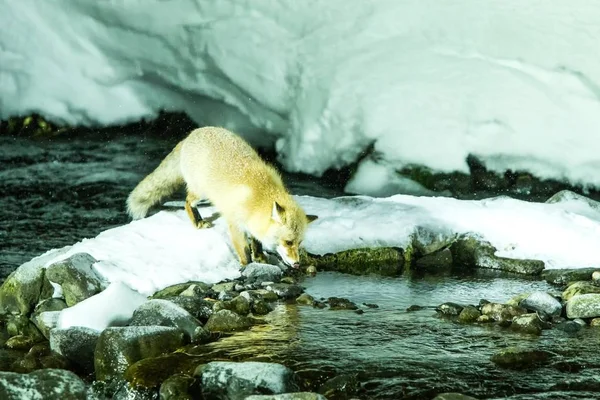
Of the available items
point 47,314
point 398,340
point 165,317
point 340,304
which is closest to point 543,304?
point 398,340

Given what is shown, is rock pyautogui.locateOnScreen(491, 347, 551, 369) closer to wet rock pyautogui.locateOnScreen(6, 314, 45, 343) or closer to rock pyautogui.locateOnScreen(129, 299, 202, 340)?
rock pyautogui.locateOnScreen(129, 299, 202, 340)

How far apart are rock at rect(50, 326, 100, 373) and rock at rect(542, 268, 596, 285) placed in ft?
13.3

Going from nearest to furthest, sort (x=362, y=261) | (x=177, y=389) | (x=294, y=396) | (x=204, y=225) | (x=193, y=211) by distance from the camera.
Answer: (x=294, y=396), (x=177, y=389), (x=362, y=261), (x=204, y=225), (x=193, y=211)

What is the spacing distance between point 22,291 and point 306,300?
91.2 inches

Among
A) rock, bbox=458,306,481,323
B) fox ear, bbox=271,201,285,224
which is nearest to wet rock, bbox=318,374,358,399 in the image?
rock, bbox=458,306,481,323

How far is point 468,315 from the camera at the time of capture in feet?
18.6

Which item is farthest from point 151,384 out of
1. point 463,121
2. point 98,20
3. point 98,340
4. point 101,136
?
point 98,20

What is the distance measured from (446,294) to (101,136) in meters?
8.44

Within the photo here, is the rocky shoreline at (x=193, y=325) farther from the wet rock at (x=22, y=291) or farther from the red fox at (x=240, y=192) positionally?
the red fox at (x=240, y=192)

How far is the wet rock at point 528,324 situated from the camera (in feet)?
17.5

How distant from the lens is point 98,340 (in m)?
5.00

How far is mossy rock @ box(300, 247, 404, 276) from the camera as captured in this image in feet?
24.5

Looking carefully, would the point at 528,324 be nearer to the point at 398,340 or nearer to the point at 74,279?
the point at 398,340

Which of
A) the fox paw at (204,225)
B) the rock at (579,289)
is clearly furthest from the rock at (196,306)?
the rock at (579,289)
